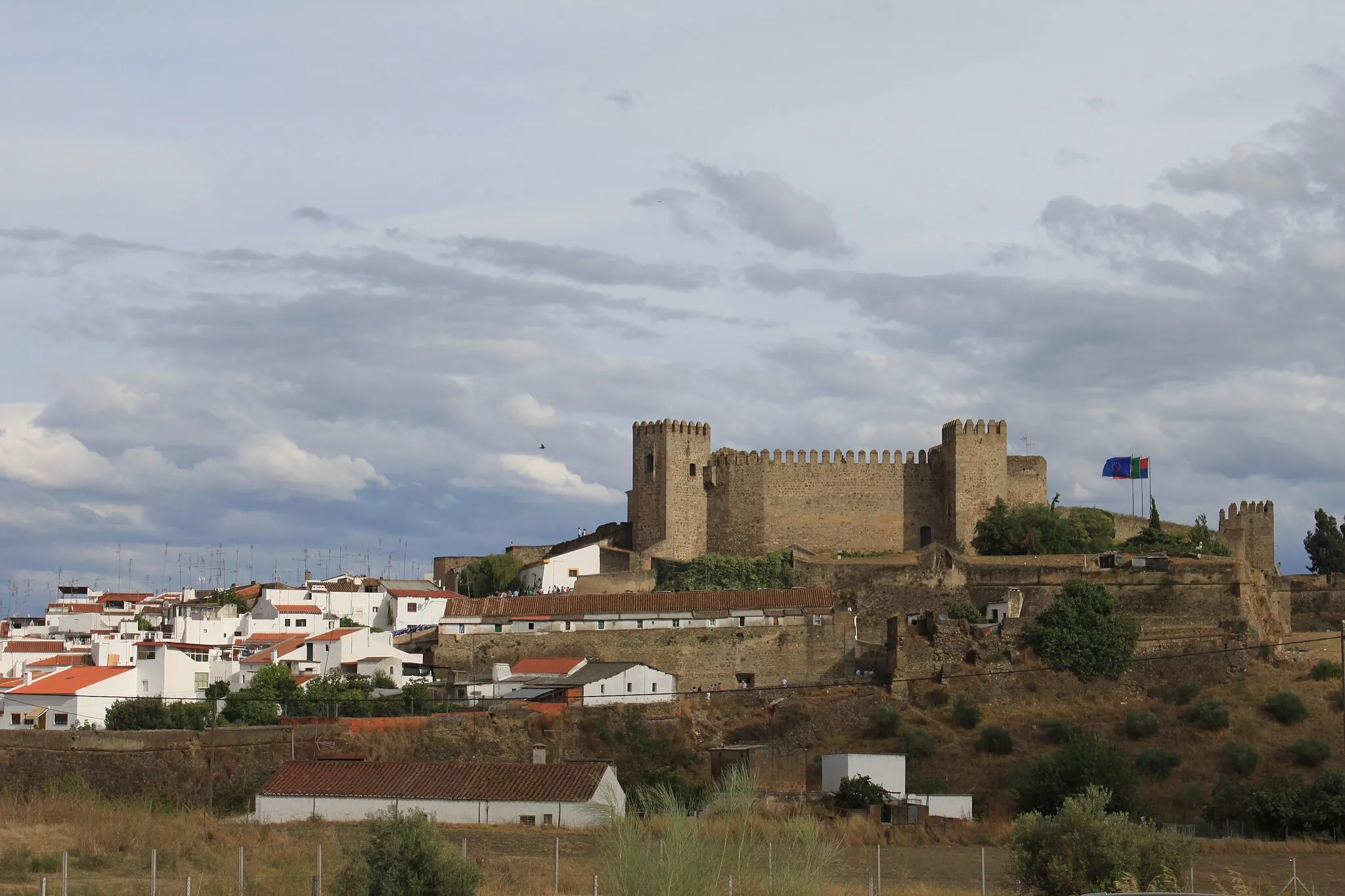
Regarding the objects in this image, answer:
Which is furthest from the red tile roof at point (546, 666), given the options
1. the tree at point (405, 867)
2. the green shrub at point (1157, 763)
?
the tree at point (405, 867)

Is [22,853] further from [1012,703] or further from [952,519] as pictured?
[952,519]

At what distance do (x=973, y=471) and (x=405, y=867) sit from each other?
114 feet

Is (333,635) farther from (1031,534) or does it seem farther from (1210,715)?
(1210,715)

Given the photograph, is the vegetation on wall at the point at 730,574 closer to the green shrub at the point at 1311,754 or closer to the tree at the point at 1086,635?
the tree at the point at 1086,635

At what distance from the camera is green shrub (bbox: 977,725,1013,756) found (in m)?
37.6

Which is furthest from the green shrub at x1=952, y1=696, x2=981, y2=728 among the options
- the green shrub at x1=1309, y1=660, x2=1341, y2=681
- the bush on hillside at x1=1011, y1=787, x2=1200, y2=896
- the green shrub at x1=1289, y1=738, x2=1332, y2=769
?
the bush on hillside at x1=1011, y1=787, x2=1200, y2=896

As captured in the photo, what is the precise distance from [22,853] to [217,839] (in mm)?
3491

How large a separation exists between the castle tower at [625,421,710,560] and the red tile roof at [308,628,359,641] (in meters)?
9.69

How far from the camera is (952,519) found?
51656 millimetres

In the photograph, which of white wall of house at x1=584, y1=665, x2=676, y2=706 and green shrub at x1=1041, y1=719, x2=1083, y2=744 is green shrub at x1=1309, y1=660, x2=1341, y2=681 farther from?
white wall of house at x1=584, y1=665, x2=676, y2=706

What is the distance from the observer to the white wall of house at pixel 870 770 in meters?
33.1

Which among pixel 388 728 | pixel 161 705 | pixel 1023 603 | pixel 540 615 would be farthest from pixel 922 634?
pixel 161 705

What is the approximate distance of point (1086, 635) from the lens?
1631 inches

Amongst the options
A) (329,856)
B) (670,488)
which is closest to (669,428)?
(670,488)
